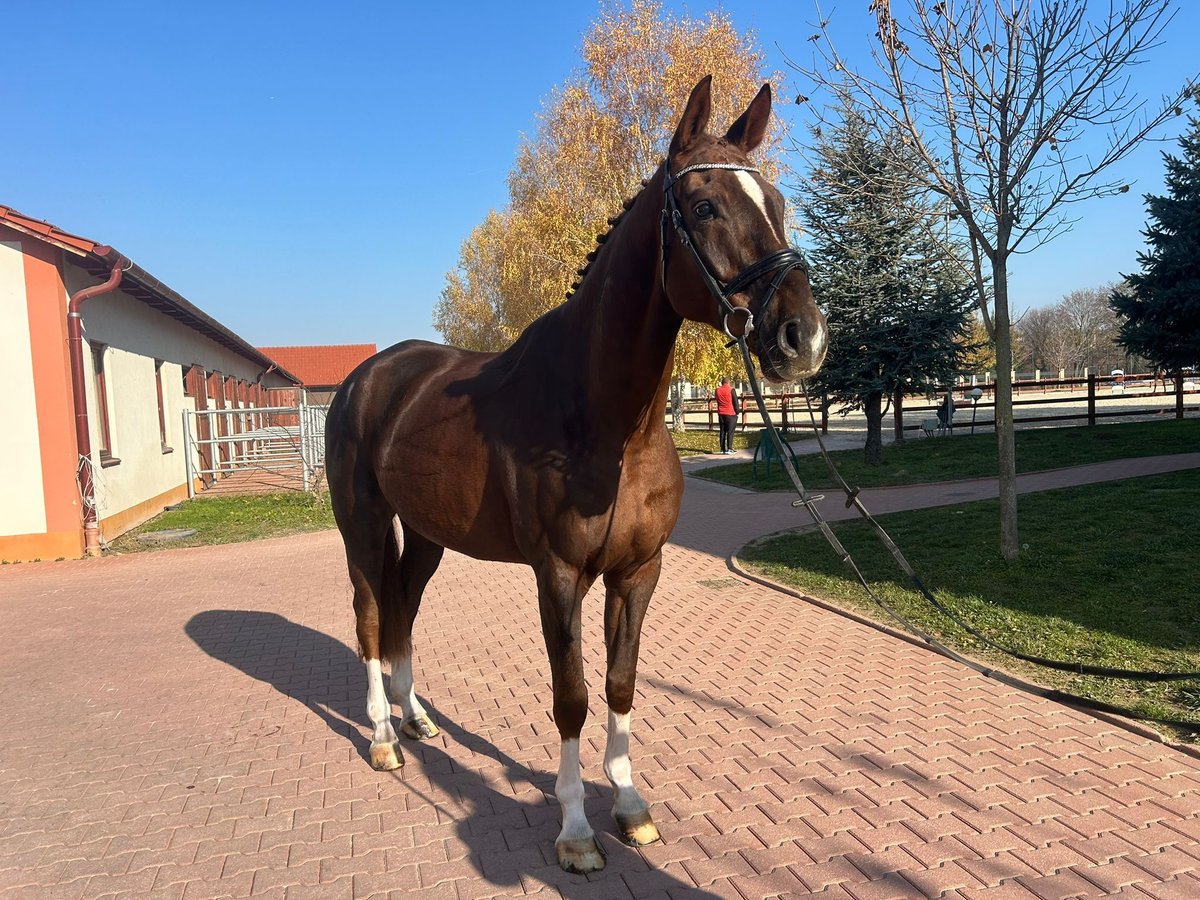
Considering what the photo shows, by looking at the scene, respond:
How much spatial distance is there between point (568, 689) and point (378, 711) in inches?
58.6

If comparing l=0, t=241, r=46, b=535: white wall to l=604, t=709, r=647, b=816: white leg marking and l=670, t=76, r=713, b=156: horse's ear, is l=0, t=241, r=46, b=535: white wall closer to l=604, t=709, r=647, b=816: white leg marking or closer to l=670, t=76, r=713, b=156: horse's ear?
l=604, t=709, r=647, b=816: white leg marking

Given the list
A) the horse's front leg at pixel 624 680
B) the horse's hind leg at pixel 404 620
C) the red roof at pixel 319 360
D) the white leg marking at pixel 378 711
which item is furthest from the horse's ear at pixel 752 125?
the red roof at pixel 319 360

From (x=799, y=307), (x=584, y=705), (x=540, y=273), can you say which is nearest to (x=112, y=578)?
(x=584, y=705)

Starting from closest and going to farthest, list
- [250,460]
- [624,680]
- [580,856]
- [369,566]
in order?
[580,856] → [624,680] → [369,566] → [250,460]

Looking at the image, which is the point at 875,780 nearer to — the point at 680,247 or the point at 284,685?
the point at 680,247

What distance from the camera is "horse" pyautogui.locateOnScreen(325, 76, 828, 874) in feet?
7.11

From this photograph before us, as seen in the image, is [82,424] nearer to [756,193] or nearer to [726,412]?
[756,193]

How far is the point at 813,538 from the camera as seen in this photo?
29.8 ft

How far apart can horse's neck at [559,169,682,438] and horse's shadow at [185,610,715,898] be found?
166 cm

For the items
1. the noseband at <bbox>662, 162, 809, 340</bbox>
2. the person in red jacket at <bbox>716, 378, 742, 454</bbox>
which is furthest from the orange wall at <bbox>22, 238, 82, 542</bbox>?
the person in red jacket at <bbox>716, 378, 742, 454</bbox>

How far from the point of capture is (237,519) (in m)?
12.7

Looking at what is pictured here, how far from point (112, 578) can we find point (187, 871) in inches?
281

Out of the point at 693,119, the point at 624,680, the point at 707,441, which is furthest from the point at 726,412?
the point at 693,119

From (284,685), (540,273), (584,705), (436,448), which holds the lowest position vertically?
(284,685)
